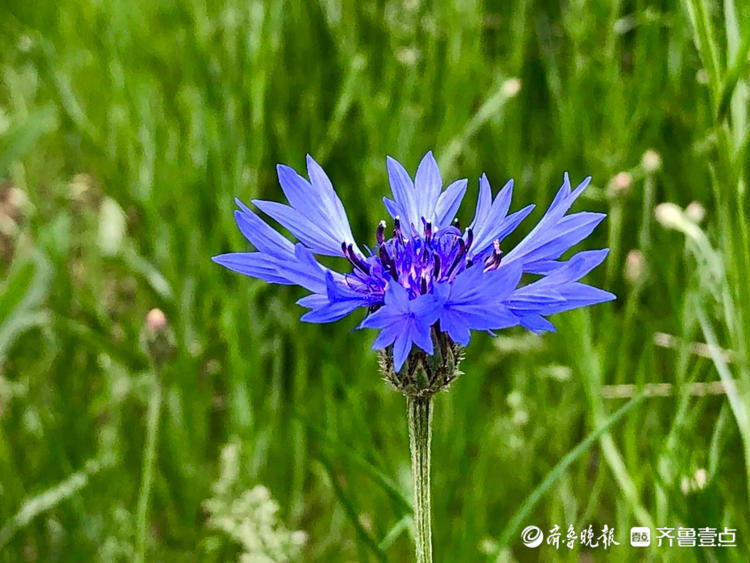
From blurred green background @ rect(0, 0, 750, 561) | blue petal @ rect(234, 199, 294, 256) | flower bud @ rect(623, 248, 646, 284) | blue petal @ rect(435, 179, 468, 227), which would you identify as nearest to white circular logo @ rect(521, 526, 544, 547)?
blurred green background @ rect(0, 0, 750, 561)

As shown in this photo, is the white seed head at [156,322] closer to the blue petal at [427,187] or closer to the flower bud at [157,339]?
the flower bud at [157,339]

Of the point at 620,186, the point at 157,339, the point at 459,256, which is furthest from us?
the point at 620,186

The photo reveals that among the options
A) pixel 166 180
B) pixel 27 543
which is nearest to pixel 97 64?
pixel 166 180

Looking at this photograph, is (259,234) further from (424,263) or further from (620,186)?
(620,186)

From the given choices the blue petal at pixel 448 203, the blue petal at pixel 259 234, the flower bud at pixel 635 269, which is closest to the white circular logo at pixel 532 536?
the flower bud at pixel 635 269

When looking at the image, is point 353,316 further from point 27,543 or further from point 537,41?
point 537,41

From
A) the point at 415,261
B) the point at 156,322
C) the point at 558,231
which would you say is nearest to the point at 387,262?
the point at 415,261
